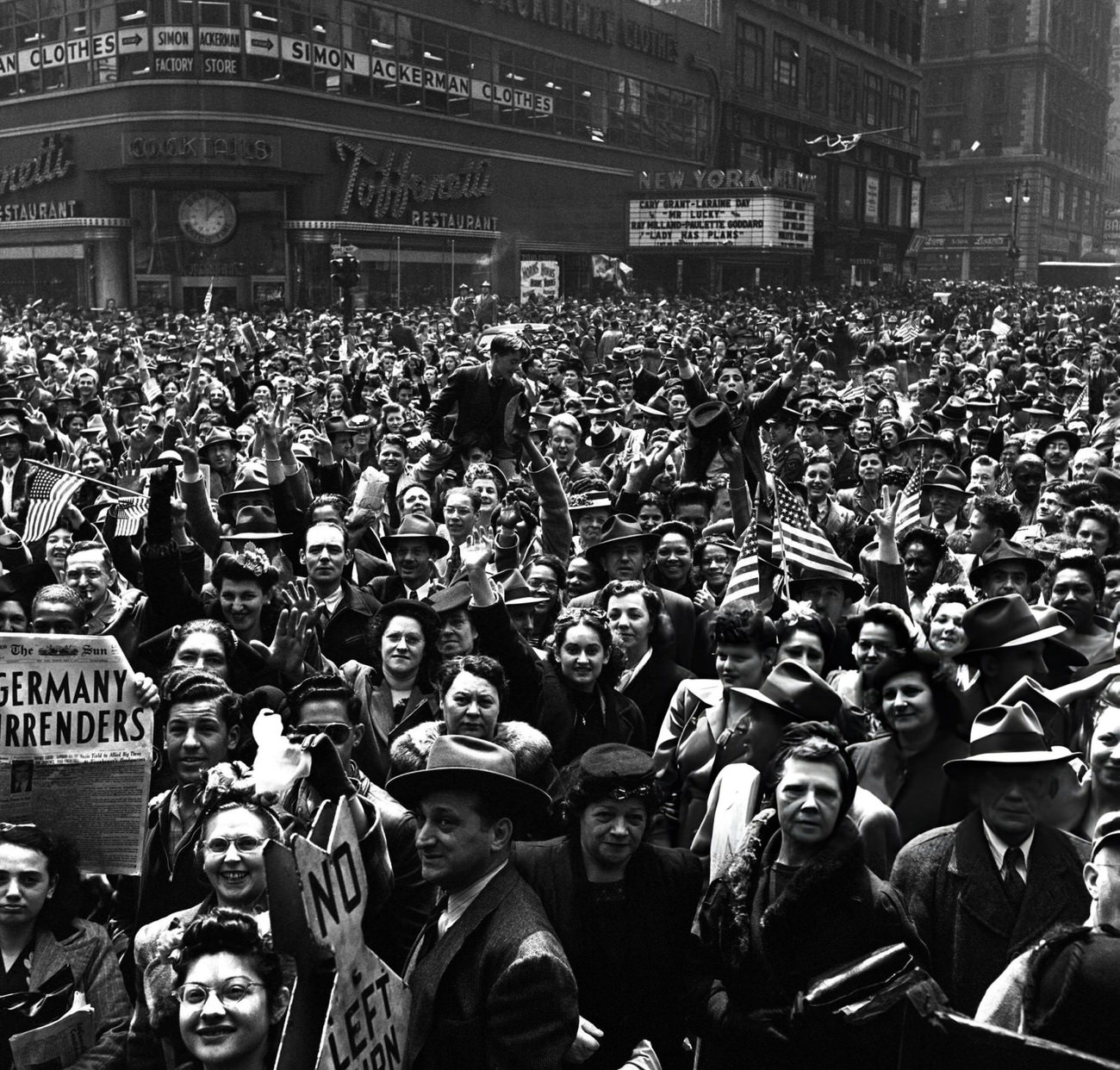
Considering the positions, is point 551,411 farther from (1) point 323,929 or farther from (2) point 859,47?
(2) point 859,47

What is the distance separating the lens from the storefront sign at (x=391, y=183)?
40906mm

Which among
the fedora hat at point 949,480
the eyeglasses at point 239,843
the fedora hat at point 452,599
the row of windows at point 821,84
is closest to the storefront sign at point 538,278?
the row of windows at point 821,84

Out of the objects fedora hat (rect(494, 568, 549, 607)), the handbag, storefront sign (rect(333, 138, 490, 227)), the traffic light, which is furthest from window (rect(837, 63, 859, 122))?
the handbag

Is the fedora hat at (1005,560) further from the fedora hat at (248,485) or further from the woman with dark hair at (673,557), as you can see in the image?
the fedora hat at (248,485)

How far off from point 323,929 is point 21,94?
44.3m

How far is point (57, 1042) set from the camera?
12.2 feet

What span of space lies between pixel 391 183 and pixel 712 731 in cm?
3942

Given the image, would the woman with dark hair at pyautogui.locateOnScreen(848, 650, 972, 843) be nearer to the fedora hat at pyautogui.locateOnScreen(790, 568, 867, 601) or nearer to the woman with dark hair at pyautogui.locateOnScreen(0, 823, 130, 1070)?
the fedora hat at pyautogui.locateOnScreen(790, 568, 867, 601)

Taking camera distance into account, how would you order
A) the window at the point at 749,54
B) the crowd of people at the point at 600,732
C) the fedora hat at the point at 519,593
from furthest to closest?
1. the window at the point at 749,54
2. the fedora hat at the point at 519,593
3. the crowd of people at the point at 600,732

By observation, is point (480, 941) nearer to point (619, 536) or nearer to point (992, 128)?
point (619, 536)

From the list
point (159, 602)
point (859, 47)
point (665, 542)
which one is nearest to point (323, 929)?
point (159, 602)

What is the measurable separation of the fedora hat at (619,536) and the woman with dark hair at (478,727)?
96.9 inches

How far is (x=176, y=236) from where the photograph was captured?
39188 mm

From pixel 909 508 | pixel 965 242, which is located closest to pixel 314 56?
pixel 909 508
